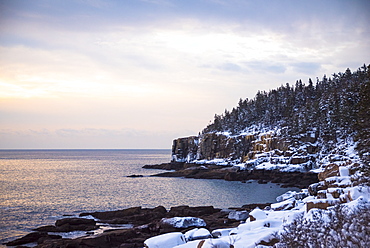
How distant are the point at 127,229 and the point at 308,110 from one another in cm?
7126

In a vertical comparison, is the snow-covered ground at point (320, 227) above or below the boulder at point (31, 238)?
above

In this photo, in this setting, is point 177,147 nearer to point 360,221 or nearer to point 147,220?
point 147,220

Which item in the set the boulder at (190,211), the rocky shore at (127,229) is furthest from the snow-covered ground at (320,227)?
the boulder at (190,211)

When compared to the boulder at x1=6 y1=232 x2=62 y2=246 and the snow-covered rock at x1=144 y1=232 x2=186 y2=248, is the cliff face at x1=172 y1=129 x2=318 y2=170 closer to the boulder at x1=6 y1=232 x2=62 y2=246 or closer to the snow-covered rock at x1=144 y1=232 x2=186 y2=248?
the boulder at x1=6 y1=232 x2=62 y2=246

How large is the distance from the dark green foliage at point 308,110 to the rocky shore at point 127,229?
89.4 feet

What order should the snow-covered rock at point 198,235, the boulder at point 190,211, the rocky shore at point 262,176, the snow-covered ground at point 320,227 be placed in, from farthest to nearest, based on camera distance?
the rocky shore at point 262,176 < the boulder at point 190,211 < the snow-covered rock at point 198,235 < the snow-covered ground at point 320,227

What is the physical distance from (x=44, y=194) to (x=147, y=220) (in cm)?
2373

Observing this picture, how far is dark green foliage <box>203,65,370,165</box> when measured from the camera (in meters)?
67.4

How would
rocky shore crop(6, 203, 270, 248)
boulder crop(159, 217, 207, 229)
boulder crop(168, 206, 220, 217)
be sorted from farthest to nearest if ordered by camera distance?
boulder crop(168, 206, 220, 217) → boulder crop(159, 217, 207, 229) → rocky shore crop(6, 203, 270, 248)

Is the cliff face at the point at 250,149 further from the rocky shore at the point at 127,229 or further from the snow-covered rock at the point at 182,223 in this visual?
the snow-covered rock at the point at 182,223

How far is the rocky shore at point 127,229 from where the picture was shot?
1816cm

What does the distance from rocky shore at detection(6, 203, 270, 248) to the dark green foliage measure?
2724 centimetres

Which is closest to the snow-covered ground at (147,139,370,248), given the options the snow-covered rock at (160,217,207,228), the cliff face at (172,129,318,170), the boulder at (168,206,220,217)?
the snow-covered rock at (160,217,207,228)

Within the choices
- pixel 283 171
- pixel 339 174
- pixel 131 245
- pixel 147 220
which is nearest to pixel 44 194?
pixel 147 220
